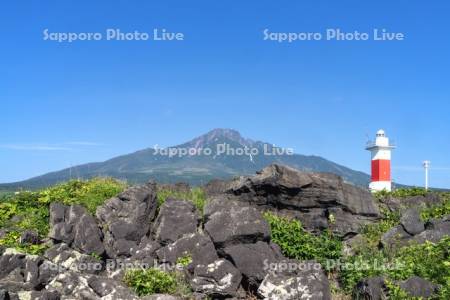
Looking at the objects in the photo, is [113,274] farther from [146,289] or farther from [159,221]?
[159,221]

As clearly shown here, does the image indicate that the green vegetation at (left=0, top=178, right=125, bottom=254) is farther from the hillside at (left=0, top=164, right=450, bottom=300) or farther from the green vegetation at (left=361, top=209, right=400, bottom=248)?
the green vegetation at (left=361, top=209, right=400, bottom=248)

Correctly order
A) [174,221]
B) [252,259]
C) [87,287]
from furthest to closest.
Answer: [174,221] < [252,259] < [87,287]

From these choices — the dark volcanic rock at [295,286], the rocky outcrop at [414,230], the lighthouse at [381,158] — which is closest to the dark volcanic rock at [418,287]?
the dark volcanic rock at [295,286]

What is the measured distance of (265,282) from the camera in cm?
1523

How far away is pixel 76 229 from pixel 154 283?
4.25 meters

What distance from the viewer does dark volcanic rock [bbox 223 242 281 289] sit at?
16.5 meters

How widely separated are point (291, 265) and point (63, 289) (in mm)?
6485

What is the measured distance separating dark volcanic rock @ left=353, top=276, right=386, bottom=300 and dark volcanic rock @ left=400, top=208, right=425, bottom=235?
17.0 ft

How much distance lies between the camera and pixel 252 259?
16.8 m

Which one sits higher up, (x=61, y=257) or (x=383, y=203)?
(x=383, y=203)

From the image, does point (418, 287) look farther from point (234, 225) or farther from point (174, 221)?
point (174, 221)

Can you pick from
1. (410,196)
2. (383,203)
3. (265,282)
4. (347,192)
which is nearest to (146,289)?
(265,282)

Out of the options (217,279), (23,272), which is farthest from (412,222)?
(23,272)

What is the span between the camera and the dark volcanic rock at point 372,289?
14.7 metres
